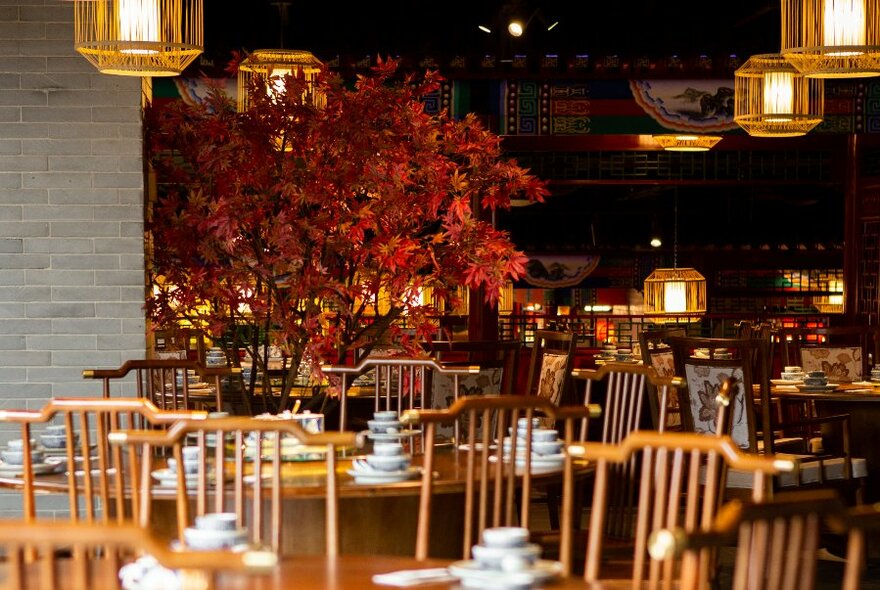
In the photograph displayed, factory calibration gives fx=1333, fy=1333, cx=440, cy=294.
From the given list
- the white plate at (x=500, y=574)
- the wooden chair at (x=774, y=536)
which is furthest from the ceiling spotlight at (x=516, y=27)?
the wooden chair at (x=774, y=536)

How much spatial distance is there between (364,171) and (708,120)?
5.44m

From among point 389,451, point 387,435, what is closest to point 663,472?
point 389,451

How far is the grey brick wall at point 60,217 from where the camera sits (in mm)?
5301

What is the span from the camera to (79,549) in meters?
1.73

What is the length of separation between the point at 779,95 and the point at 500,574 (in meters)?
6.36

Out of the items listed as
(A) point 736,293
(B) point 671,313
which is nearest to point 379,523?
(B) point 671,313

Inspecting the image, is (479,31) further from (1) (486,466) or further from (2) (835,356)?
(1) (486,466)

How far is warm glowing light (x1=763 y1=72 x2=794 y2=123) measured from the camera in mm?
7984

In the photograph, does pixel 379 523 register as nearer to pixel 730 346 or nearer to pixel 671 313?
pixel 730 346

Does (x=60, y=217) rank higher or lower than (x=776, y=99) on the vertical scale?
lower

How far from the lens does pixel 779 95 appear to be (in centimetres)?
802

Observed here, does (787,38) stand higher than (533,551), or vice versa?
(787,38)

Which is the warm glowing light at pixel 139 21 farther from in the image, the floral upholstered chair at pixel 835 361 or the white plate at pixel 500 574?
the floral upholstered chair at pixel 835 361

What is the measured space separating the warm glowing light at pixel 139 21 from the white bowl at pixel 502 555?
2858mm
